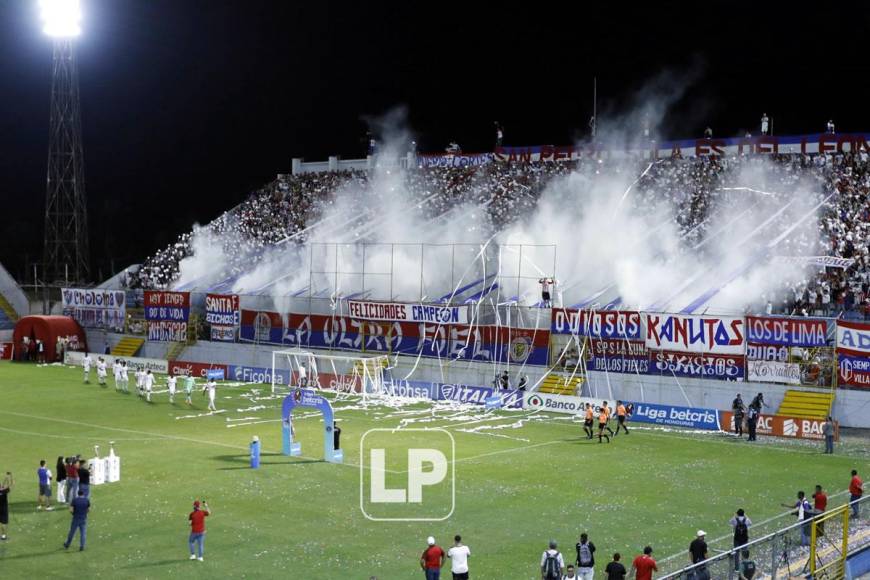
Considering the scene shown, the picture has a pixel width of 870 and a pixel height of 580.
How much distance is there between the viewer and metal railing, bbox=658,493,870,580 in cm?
1641

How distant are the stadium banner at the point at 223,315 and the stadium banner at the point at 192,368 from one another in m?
3.28

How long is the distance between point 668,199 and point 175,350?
2951cm

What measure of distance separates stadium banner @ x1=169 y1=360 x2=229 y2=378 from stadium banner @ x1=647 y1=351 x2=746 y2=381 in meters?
23.8

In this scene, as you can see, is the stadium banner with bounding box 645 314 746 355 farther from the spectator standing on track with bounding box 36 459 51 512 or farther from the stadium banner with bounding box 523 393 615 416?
the spectator standing on track with bounding box 36 459 51 512

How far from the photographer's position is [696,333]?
41406 millimetres

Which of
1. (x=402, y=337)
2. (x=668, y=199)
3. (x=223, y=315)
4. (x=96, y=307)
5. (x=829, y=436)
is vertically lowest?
Answer: (x=829, y=436)

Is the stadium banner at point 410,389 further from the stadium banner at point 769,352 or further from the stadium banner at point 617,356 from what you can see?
the stadium banner at point 769,352

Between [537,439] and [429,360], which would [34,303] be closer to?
[429,360]

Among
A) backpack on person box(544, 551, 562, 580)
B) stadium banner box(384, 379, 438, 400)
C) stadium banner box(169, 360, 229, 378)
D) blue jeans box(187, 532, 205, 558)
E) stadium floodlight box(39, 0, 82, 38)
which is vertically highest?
stadium floodlight box(39, 0, 82, 38)

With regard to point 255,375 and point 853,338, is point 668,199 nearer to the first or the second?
point 853,338

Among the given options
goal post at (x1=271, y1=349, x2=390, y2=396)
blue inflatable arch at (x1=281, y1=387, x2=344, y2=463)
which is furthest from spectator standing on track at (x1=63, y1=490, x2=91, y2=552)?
goal post at (x1=271, y1=349, x2=390, y2=396)

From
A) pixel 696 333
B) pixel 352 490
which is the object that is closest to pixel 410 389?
pixel 696 333

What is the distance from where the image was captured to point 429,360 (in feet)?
162

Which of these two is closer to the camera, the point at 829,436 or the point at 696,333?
the point at 829,436
